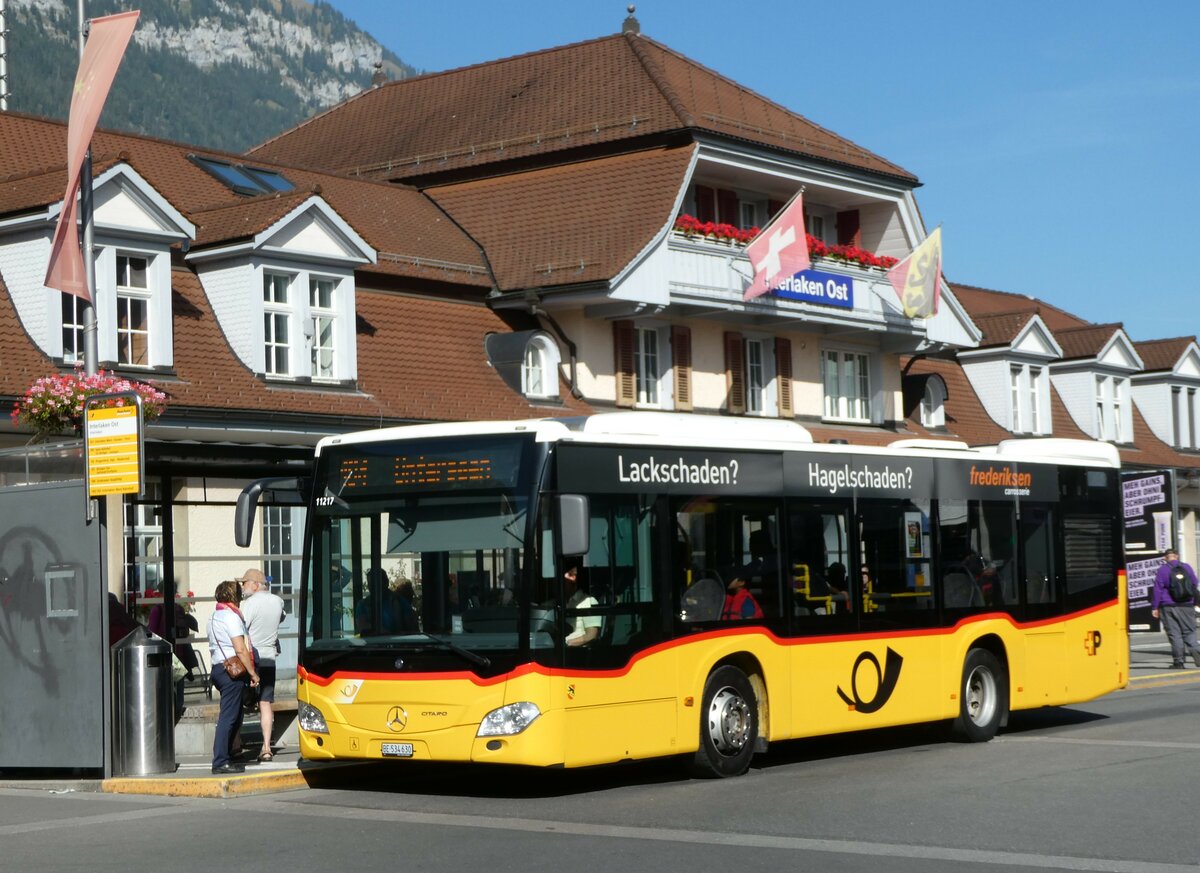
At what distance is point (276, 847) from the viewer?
11.7 m

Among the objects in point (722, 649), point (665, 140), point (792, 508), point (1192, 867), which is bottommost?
point (1192, 867)

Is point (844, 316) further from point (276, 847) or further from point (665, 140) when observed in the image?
point (276, 847)

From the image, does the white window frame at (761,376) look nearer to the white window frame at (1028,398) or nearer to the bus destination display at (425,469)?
the white window frame at (1028,398)

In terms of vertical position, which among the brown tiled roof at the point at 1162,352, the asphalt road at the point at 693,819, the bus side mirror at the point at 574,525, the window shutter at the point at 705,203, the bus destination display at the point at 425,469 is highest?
the window shutter at the point at 705,203

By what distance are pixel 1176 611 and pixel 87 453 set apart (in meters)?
18.9

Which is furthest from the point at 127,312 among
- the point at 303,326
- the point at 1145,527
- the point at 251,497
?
the point at 1145,527

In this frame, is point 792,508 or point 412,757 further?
point 792,508

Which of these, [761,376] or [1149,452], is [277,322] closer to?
[761,376]

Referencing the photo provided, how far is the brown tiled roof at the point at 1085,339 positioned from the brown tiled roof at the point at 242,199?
68.0 ft

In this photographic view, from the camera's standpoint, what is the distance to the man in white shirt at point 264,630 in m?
16.4

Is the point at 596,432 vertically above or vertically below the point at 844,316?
below

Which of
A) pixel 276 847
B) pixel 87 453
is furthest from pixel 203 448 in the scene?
pixel 276 847

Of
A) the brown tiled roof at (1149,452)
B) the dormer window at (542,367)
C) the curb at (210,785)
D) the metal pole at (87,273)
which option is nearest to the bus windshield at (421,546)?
the curb at (210,785)

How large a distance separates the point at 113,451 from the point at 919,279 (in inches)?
971
